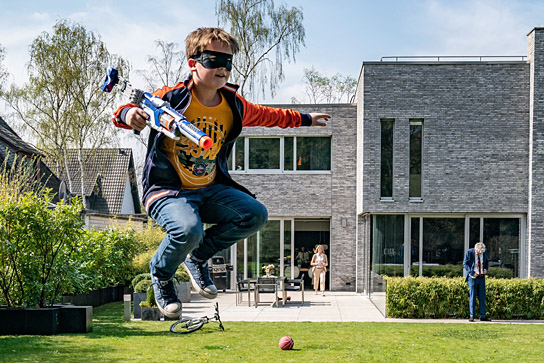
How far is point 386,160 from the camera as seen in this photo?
77.2 feet

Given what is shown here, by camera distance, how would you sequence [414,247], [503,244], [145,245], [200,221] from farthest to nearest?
1. [145,245]
2. [414,247]
3. [503,244]
4. [200,221]

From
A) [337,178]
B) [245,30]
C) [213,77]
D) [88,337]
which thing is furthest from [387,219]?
[213,77]

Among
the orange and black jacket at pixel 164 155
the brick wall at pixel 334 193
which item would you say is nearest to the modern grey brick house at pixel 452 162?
the brick wall at pixel 334 193

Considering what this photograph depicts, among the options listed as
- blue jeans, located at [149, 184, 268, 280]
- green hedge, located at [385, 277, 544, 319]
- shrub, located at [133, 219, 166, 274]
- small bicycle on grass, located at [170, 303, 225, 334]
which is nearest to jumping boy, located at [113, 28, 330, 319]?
blue jeans, located at [149, 184, 268, 280]

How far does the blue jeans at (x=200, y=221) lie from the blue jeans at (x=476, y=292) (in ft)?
46.8

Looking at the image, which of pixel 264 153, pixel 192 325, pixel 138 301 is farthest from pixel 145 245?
pixel 192 325

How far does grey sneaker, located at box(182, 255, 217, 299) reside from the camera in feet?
13.5

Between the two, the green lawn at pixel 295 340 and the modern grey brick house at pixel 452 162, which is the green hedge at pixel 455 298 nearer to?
the green lawn at pixel 295 340

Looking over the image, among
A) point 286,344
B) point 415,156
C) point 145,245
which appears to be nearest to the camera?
point 286,344

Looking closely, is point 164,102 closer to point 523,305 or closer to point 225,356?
point 225,356

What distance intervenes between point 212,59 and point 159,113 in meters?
0.51

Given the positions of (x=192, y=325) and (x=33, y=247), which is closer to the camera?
(x=33, y=247)

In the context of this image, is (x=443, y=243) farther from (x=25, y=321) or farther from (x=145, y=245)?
(x=25, y=321)

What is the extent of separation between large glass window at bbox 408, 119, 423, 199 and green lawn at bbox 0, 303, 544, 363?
7.25 m
